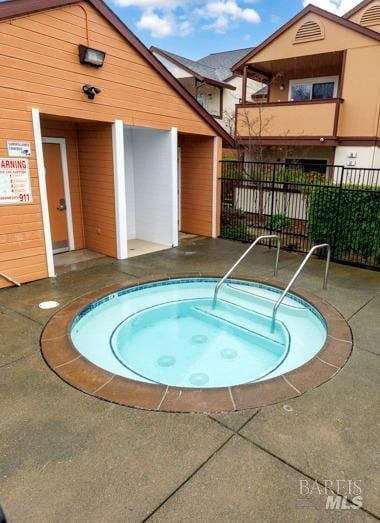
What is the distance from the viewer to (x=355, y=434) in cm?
272

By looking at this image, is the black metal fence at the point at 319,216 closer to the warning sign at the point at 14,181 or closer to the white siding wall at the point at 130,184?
the white siding wall at the point at 130,184

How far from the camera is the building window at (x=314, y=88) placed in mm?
12992

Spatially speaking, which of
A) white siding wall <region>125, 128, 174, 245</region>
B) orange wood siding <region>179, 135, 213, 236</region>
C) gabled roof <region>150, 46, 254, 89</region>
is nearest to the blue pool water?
white siding wall <region>125, 128, 174, 245</region>

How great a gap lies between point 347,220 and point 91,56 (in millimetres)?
5835

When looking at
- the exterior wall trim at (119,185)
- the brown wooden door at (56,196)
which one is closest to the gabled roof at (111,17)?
the exterior wall trim at (119,185)

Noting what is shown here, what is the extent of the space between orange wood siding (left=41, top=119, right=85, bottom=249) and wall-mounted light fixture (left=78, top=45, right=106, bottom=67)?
5.54 ft

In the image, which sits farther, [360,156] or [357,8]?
[357,8]

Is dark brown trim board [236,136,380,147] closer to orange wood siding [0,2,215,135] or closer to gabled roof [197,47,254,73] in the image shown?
orange wood siding [0,2,215,135]

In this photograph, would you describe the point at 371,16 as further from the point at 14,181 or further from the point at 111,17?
the point at 14,181

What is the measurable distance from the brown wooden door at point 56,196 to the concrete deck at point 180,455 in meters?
4.40

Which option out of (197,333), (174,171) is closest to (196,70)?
(174,171)

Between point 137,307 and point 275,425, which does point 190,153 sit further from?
point 275,425

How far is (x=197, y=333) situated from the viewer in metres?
5.29

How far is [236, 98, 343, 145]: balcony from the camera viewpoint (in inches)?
448
